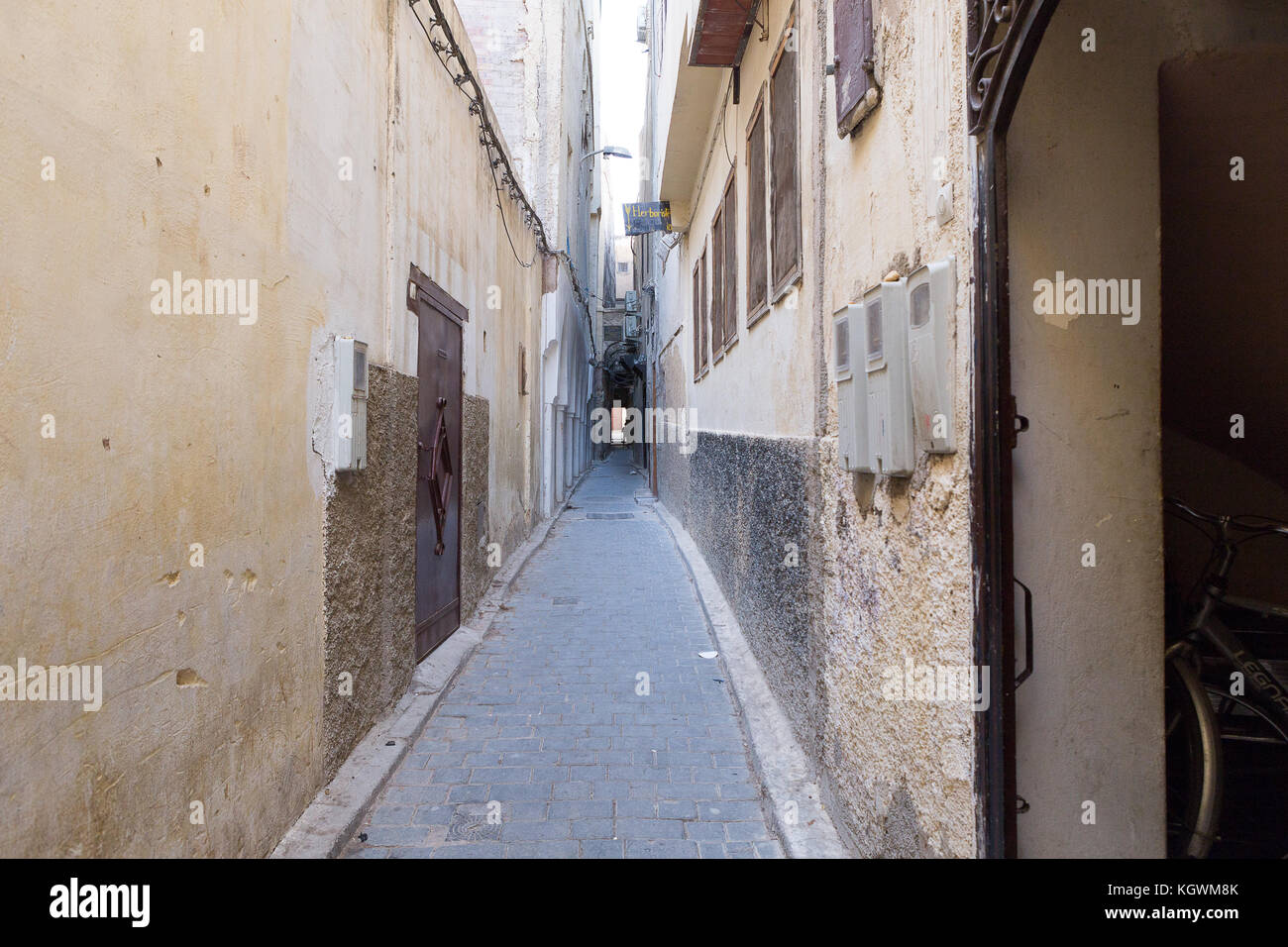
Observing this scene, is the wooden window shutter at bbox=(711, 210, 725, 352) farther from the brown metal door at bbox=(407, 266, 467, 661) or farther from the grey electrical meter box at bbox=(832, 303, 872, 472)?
the grey electrical meter box at bbox=(832, 303, 872, 472)

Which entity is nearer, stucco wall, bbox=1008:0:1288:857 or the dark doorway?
stucco wall, bbox=1008:0:1288:857

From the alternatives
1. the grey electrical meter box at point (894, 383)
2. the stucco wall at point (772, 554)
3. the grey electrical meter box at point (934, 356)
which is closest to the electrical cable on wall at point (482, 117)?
the stucco wall at point (772, 554)

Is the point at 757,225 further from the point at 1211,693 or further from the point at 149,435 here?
the point at 149,435

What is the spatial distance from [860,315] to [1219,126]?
4.30ft

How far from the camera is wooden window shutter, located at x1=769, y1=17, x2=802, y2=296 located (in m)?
4.52

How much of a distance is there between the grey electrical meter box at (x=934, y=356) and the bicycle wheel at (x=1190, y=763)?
1.36 metres

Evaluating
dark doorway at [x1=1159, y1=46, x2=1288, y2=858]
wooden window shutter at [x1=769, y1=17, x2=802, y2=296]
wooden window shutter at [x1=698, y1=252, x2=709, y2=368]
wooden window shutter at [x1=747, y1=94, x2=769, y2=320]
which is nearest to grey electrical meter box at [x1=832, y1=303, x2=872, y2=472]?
dark doorway at [x1=1159, y1=46, x2=1288, y2=858]

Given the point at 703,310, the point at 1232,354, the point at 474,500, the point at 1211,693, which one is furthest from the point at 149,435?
the point at 703,310

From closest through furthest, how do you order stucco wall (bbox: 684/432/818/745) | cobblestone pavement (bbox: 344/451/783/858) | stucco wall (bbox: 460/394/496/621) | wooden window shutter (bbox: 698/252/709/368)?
1. cobblestone pavement (bbox: 344/451/783/858)
2. stucco wall (bbox: 684/432/818/745)
3. stucco wall (bbox: 460/394/496/621)
4. wooden window shutter (bbox: 698/252/709/368)

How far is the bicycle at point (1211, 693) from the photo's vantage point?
8.48 feet

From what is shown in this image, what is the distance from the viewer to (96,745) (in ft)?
6.44

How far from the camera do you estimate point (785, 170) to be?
15.9ft

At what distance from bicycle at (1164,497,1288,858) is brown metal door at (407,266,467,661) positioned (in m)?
4.25
